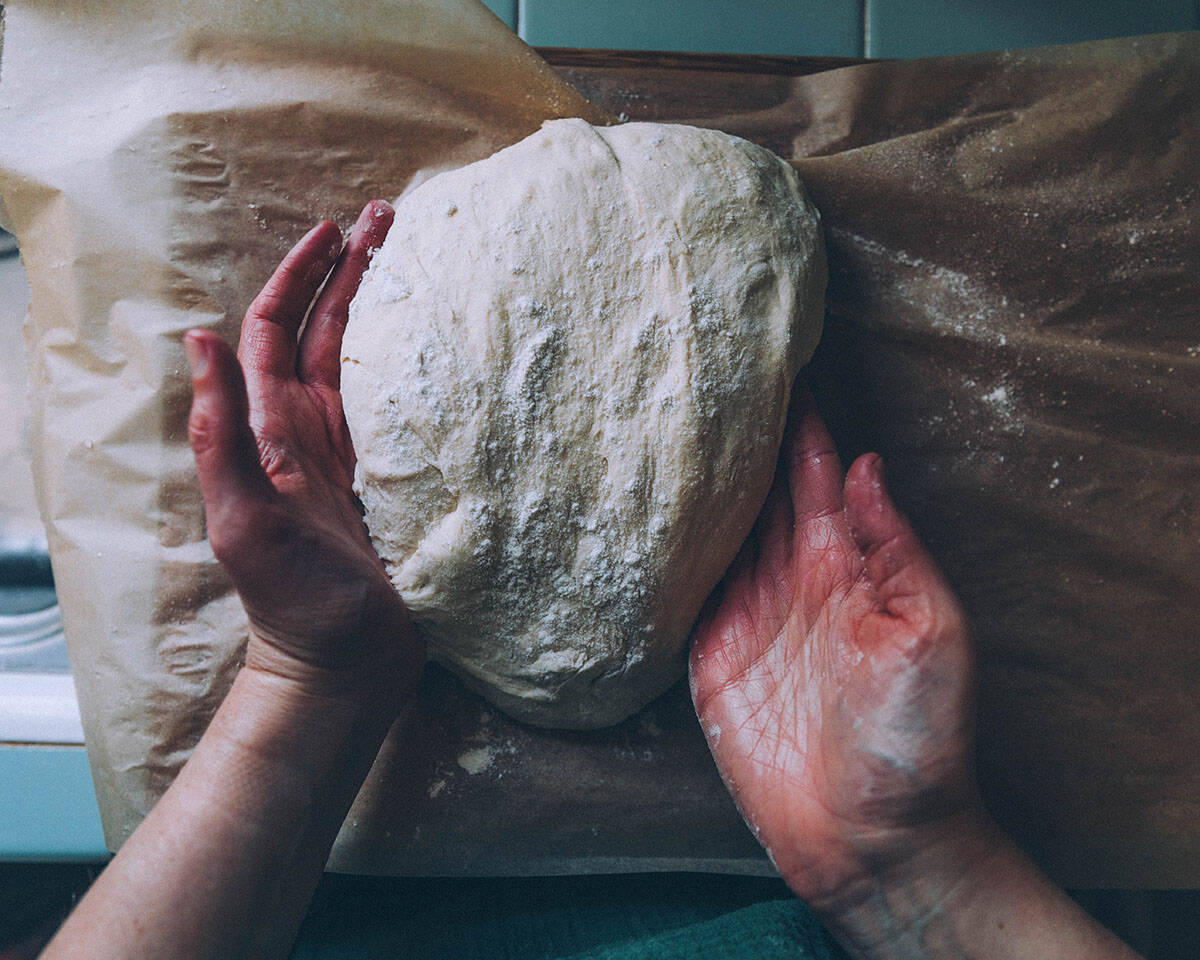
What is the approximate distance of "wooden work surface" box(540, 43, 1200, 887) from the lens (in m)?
1.00

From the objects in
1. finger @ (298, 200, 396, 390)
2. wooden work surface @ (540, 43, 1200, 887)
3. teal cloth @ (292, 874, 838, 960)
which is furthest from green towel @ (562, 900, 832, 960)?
finger @ (298, 200, 396, 390)

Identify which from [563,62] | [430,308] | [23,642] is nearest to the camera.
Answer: [430,308]

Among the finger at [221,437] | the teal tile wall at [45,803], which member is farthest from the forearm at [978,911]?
the teal tile wall at [45,803]

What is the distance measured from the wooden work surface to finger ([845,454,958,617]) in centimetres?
28

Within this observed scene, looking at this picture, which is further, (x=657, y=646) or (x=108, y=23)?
(x=108, y=23)

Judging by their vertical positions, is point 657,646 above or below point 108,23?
below

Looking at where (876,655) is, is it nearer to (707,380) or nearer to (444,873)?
(707,380)

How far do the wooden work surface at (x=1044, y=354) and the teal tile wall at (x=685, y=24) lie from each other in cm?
25

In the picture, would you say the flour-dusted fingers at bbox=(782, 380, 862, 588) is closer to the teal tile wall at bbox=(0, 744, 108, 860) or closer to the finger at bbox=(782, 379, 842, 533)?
the finger at bbox=(782, 379, 842, 533)

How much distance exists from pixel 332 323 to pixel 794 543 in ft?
2.09

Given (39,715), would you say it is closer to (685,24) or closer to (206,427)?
(206,427)

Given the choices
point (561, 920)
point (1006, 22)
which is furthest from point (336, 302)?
point (1006, 22)

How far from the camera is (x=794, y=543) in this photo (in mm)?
888

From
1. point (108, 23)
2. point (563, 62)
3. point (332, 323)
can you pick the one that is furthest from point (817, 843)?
point (108, 23)
